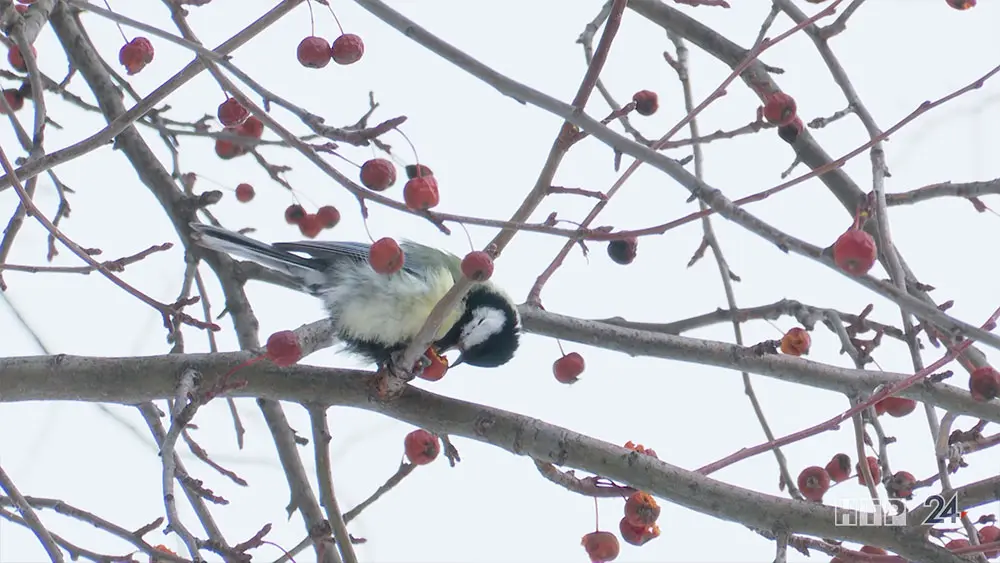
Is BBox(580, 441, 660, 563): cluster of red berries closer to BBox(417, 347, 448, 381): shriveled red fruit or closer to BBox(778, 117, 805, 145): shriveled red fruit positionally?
BBox(417, 347, 448, 381): shriveled red fruit

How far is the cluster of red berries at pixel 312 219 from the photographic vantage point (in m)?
2.80

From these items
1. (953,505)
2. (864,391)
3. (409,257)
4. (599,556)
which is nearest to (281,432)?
(409,257)

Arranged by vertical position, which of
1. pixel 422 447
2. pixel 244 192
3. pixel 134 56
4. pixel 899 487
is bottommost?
pixel 899 487

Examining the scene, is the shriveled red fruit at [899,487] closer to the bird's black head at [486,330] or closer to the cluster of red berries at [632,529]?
the cluster of red berries at [632,529]

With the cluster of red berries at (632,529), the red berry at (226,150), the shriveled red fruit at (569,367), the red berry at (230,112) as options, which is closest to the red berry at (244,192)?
the red berry at (226,150)

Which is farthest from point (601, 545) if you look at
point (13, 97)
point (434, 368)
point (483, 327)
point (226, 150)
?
point (13, 97)

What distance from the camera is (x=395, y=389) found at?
196cm

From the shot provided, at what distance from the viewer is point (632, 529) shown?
1.87m

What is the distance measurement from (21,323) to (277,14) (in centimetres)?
176

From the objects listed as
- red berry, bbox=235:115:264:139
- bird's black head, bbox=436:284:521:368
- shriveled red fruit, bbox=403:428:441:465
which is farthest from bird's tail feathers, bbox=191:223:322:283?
shriveled red fruit, bbox=403:428:441:465

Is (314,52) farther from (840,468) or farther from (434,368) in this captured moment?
(840,468)

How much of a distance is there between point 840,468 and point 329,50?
133 centimetres

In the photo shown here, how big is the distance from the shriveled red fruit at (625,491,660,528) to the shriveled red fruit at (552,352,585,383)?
66cm

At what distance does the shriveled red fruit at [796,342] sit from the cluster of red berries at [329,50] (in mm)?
1157
